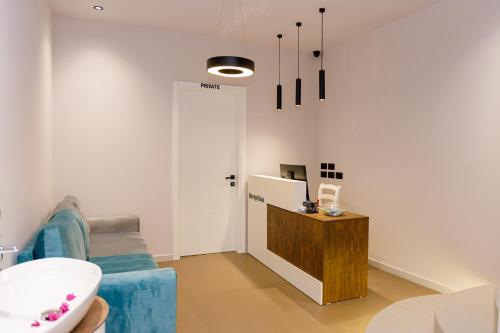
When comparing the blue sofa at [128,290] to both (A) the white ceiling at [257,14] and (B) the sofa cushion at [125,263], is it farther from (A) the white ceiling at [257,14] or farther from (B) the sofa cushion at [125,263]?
(A) the white ceiling at [257,14]

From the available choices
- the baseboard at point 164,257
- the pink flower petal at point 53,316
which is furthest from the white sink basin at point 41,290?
the baseboard at point 164,257

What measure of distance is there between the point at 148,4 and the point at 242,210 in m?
2.86

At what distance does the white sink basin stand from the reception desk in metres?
2.25

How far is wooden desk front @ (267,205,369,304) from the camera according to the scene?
333 cm

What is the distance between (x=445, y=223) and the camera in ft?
12.0

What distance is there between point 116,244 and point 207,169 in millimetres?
1737

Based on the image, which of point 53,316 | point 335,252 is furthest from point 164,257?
point 53,316

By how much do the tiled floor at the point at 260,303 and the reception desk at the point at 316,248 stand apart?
0.12m

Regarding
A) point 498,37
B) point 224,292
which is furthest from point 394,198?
point 224,292

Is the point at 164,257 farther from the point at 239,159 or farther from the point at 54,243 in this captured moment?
the point at 54,243

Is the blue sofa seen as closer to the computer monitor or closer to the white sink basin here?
the white sink basin

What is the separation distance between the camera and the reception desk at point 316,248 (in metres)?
3.34

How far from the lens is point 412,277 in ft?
13.1

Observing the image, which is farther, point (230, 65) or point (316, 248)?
point (316, 248)
